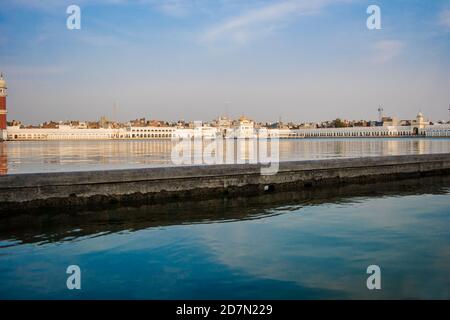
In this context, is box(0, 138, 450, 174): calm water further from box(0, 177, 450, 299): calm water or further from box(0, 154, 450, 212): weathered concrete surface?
box(0, 177, 450, 299): calm water

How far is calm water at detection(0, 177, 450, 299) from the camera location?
18.3ft

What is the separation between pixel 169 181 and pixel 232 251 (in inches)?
242

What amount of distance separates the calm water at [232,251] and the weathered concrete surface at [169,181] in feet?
2.49

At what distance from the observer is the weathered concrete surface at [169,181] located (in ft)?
36.4

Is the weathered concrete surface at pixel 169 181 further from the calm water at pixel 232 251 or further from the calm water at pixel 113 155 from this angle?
the calm water at pixel 113 155

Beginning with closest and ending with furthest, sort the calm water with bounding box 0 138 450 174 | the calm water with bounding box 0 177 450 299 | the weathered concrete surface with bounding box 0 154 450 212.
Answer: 1. the calm water with bounding box 0 177 450 299
2. the weathered concrete surface with bounding box 0 154 450 212
3. the calm water with bounding box 0 138 450 174

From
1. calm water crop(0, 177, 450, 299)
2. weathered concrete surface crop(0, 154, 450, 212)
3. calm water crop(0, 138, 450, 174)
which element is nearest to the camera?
calm water crop(0, 177, 450, 299)

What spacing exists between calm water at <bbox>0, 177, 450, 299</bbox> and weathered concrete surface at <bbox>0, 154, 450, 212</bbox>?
0.76 metres

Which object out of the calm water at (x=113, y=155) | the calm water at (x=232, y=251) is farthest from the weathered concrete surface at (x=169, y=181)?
the calm water at (x=113, y=155)

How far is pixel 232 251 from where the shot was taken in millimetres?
7309

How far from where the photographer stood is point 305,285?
565 centimetres

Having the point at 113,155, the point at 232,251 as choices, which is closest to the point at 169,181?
the point at 232,251

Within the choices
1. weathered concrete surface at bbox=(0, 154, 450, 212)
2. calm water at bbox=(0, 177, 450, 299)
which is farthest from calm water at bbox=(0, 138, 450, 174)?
calm water at bbox=(0, 177, 450, 299)
